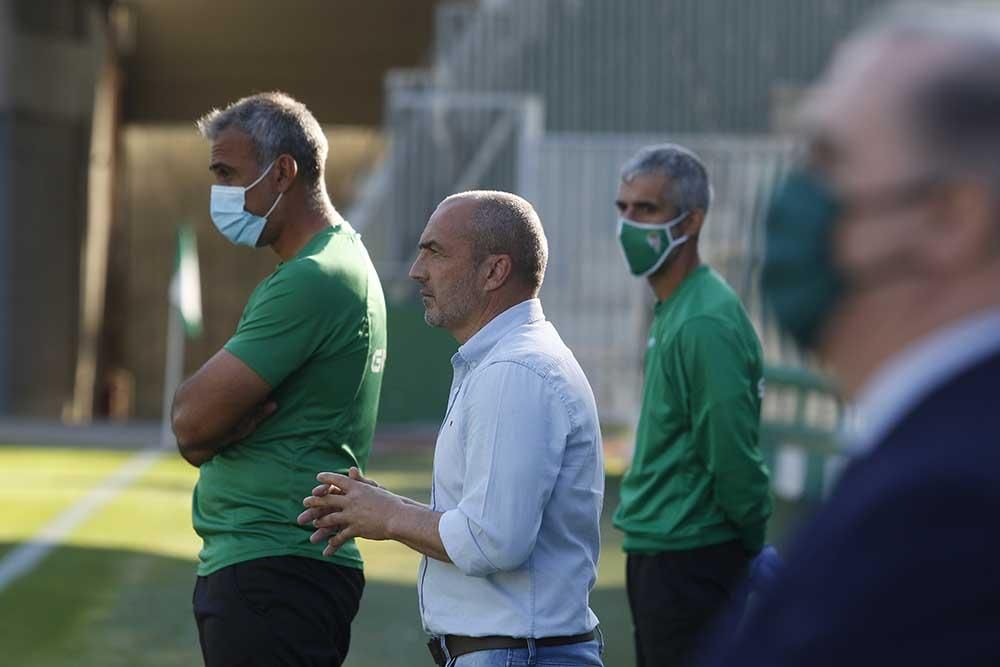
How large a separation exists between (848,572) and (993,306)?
277 mm

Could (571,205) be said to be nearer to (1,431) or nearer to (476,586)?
(1,431)

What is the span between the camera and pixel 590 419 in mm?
3746

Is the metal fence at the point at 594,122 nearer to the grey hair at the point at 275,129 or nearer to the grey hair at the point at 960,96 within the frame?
the grey hair at the point at 275,129

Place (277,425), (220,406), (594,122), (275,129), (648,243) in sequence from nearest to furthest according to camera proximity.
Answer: (220,406) → (277,425) → (275,129) → (648,243) → (594,122)

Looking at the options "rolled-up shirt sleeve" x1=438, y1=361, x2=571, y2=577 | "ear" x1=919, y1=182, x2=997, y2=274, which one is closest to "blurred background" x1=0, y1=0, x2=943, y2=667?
"rolled-up shirt sleeve" x1=438, y1=361, x2=571, y2=577

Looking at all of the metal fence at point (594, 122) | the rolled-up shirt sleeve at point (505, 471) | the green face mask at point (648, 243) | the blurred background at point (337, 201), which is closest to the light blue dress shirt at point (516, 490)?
the rolled-up shirt sleeve at point (505, 471)

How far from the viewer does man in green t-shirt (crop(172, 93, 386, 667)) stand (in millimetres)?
→ 4258

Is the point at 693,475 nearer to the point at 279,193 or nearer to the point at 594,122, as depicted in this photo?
the point at 279,193

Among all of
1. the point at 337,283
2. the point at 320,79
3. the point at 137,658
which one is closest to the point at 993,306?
the point at 337,283

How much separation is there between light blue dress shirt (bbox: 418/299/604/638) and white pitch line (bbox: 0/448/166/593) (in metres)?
7.19

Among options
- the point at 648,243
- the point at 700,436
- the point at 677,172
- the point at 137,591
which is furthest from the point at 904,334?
the point at 137,591

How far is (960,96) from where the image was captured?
4.94 feet

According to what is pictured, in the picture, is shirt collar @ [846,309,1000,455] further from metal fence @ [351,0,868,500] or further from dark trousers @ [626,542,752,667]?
metal fence @ [351,0,868,500]

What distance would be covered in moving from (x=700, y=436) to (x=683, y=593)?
463 mm
